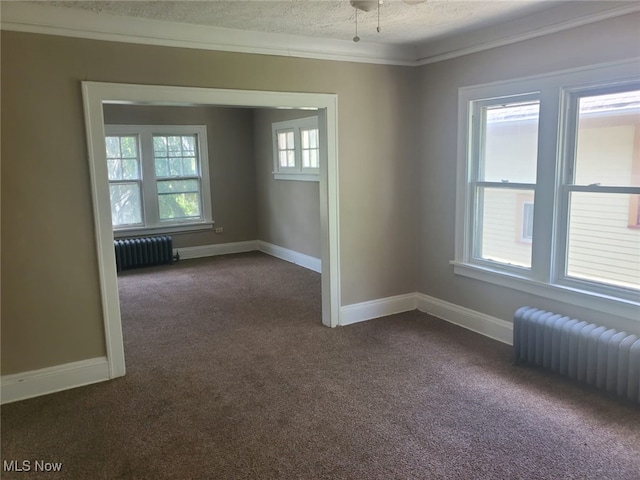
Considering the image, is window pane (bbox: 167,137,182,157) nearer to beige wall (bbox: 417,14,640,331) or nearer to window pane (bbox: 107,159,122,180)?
window pane (bbox: 107,159,122,180)

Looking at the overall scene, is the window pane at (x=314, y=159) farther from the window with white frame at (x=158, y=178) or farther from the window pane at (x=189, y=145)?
the window pane at (x=189, y=145)

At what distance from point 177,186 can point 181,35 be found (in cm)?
445

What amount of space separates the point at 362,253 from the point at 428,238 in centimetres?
71

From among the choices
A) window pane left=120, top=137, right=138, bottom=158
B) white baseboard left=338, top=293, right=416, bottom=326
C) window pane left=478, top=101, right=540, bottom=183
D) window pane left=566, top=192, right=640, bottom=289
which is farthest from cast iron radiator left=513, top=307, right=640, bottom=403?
window pane left=120, top=137, right=138, bottom=158

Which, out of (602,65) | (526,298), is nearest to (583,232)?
(526,298)

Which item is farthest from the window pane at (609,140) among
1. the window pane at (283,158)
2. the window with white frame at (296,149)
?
the window pane at (283,158)

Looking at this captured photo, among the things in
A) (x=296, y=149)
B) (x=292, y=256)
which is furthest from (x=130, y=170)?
(x=292, y=256)

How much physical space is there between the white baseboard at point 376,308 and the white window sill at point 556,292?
2.22 ft

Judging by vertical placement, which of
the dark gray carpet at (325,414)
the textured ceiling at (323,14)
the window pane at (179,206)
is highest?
the textured ceiling at (323,14)

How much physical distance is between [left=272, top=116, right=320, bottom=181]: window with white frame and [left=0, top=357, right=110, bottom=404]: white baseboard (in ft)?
12.1

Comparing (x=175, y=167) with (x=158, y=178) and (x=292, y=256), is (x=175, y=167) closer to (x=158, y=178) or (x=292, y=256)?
(x=158, y=178)

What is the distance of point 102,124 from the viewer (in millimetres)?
3299

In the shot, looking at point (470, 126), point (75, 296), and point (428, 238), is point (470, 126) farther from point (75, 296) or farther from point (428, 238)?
Answer: point (75, 296)

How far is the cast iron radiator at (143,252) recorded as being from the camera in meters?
6.91
